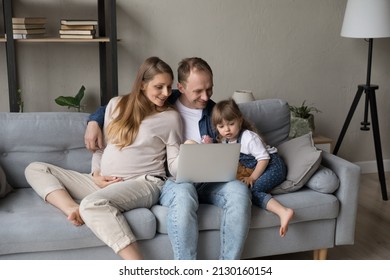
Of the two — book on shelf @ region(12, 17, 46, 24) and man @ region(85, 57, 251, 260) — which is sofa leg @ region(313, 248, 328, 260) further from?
book on shelf @ region(12, 17, 46, 24)

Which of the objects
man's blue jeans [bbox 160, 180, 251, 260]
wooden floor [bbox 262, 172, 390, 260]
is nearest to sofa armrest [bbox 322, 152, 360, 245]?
wooden floor [bbox 262, 172, 390, 260]

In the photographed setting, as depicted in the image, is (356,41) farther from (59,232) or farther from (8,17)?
(59,232)

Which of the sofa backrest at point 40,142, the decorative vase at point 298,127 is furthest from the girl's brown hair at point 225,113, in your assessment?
the decorative vase at point 298,127

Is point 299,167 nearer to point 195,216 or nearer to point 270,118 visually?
point 270,118

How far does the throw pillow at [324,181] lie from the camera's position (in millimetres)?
2789

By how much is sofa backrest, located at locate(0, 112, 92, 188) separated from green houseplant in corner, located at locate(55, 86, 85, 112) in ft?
2.25

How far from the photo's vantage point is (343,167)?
2807mm

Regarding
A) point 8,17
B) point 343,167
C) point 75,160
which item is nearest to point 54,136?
point 75,160

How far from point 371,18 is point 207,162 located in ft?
6.14

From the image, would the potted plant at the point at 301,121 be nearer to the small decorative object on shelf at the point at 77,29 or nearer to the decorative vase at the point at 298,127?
the decorative vase at the point at 298,127

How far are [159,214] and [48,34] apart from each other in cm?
165

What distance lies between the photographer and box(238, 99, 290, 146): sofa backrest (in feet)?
10.0

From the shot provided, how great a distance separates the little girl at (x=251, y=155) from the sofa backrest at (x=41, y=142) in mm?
675

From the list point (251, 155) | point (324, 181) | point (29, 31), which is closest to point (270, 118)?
point (251, 155)
